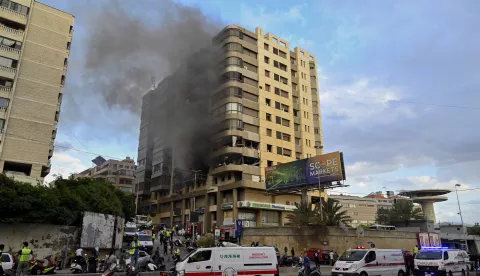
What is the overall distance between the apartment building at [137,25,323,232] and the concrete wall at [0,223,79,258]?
80.1ft

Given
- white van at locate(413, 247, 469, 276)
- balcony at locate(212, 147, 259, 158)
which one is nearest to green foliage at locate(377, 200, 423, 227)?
balcony at locate(212, 147, 259, 158)

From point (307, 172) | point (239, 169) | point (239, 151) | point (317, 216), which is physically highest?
point (239, 151)

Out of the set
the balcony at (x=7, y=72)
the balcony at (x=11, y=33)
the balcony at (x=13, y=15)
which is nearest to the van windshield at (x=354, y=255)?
the balcony at (x=7, y=72)

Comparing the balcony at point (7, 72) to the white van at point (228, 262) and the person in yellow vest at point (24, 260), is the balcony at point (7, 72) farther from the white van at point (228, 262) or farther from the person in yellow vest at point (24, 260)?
the white van at point (228, 262)

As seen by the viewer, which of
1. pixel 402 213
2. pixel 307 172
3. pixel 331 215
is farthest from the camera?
pixel 402 213

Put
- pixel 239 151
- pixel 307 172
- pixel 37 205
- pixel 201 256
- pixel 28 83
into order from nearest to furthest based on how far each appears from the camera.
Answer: pixel 201 256 < pixel 37 205 < pixel 28 83 < pixel 307 172 < pixel 239 151

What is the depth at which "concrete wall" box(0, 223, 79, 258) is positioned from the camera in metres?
20.6

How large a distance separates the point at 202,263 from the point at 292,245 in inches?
859

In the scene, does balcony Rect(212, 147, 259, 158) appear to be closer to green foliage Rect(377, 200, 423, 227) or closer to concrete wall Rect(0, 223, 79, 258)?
green foliage Rect(377, 200, 423, 227)

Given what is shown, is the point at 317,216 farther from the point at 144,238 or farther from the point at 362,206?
the point at 362,206

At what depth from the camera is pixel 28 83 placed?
39.2 m

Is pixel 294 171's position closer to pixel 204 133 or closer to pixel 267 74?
pixel 204 133

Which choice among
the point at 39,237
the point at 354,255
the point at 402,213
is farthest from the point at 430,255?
the point at 402,213

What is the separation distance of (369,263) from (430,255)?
4.91m
